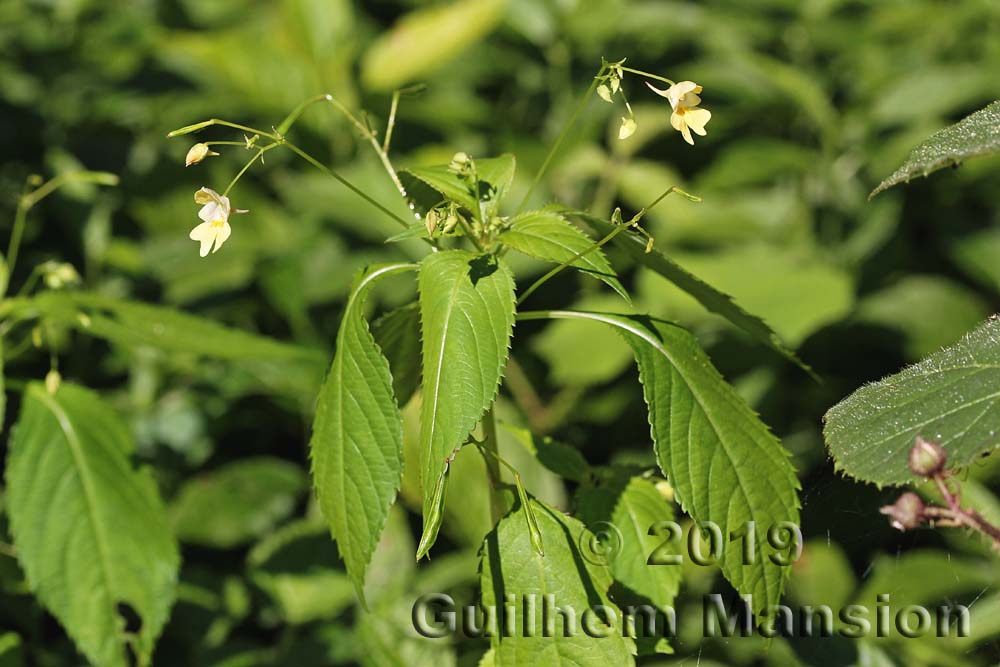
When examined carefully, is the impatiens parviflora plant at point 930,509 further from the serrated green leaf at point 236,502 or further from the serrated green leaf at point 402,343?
the serrated green leaf at point 236,502

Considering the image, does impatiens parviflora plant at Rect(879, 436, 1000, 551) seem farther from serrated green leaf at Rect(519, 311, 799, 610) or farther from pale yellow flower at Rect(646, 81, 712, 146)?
pale yellow flower at Rect(646, 81, 712, 146)

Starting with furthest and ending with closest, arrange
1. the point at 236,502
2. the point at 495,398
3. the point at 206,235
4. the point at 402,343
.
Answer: the point at 236,502, the point at 402,343, the point at 206,235, the point at 495,398

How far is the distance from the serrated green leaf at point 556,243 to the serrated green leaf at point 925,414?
231 mm

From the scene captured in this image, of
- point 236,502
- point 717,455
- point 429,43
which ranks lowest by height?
point 236,502

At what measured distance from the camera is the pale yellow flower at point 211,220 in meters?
1.06

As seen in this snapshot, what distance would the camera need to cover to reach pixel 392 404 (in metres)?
0.99

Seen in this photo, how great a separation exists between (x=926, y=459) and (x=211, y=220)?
0.68 metres

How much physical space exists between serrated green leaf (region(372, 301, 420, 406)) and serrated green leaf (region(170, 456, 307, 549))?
1078 mm

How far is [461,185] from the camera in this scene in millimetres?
1115

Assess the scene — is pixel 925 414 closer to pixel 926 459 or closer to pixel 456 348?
pixel 926 459

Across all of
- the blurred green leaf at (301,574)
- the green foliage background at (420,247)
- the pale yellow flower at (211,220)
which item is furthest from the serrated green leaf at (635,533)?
the blurred green leaf at (301,574)

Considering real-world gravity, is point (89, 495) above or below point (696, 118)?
below

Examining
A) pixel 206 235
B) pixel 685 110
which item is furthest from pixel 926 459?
pixel 206 235

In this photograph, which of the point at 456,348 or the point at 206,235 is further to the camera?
the point at 206,235
